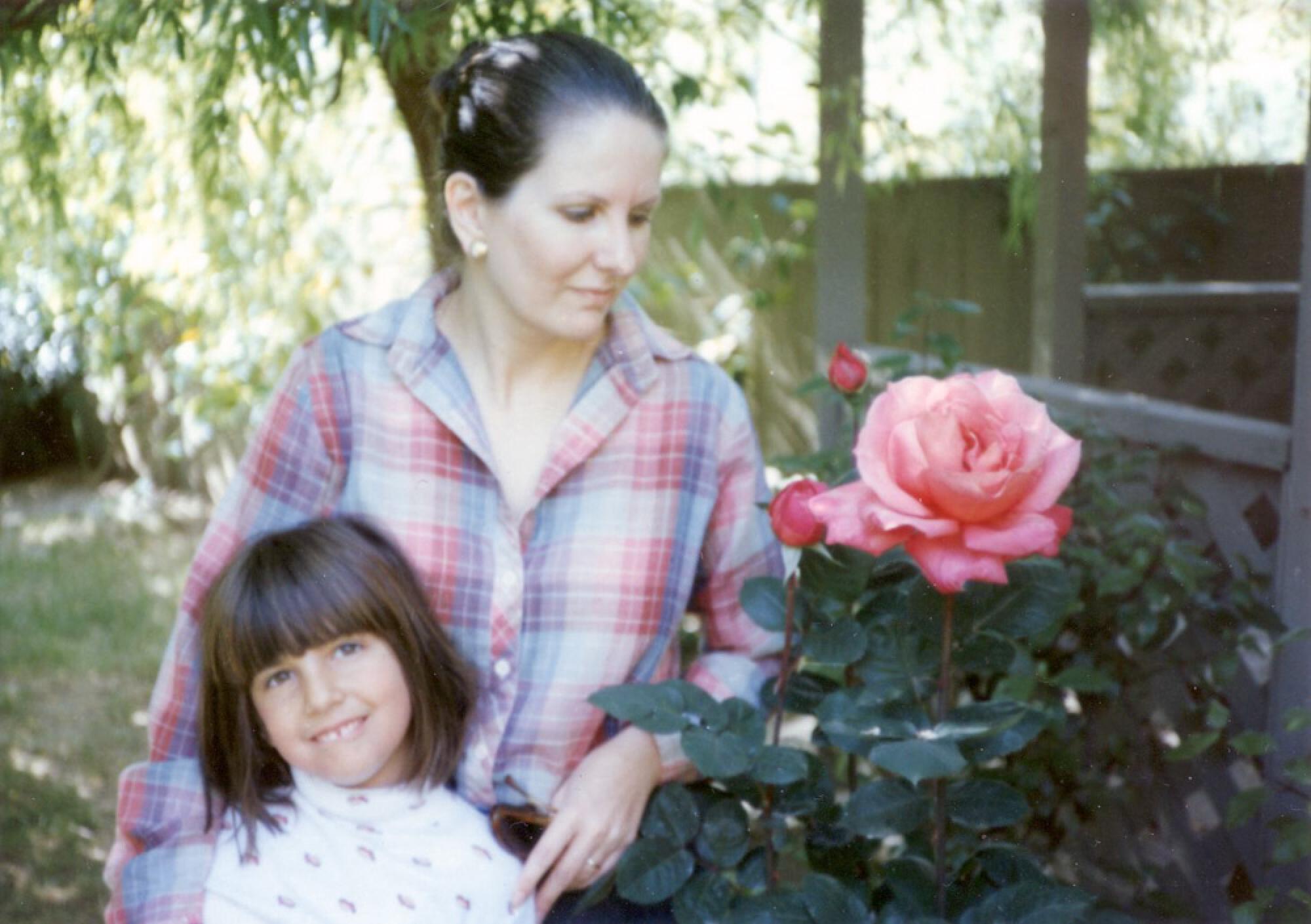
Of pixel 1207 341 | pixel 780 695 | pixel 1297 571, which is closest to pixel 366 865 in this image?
pixel 780 695

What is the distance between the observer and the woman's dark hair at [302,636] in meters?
1.48

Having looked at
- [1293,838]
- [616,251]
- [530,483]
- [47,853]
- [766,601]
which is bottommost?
[47,853]

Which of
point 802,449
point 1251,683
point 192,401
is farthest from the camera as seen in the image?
point 802,449

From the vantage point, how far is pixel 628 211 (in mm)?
1451

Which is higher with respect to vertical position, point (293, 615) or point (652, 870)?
point (293, 615)

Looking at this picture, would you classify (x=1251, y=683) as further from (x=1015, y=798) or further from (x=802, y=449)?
(x=802, y=449)

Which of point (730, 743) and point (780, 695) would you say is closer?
Answer: point (730, 743)

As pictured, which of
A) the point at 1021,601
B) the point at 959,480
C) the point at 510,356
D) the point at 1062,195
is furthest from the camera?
the point at 1062,195

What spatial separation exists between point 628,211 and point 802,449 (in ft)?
9.45

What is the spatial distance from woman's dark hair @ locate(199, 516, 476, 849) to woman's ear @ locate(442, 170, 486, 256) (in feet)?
1.10

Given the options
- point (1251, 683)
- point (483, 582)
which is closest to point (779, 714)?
point (483, 582)

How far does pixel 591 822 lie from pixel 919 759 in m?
0.41

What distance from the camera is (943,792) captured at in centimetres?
133

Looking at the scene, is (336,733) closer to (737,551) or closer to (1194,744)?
(737,551)
